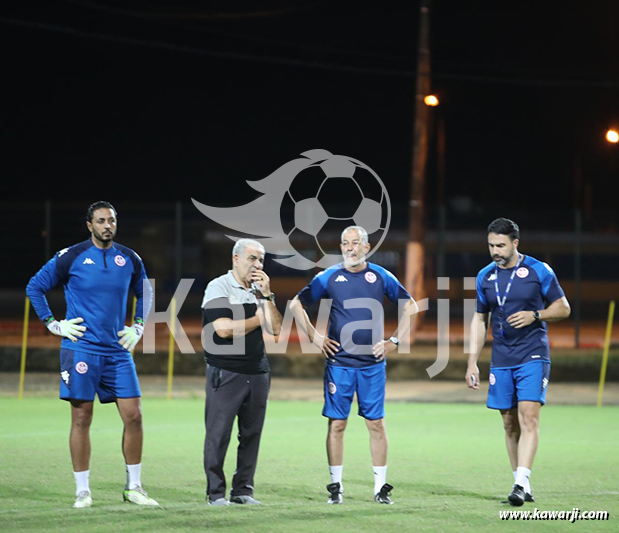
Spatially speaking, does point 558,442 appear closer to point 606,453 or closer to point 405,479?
point 606,453

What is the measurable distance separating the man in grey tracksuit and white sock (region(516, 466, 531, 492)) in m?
2.00

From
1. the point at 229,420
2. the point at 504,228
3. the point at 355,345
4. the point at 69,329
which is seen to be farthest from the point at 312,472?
the point at 504,228

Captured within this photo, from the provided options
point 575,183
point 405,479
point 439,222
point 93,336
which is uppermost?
point 575,183

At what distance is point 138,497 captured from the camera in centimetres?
746

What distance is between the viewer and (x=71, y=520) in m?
6.64

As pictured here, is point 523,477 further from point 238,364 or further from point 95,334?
point 95,334

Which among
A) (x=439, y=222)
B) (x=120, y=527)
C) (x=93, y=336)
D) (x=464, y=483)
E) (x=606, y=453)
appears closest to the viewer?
(x=120, y=527)

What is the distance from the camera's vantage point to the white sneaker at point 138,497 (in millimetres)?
7413

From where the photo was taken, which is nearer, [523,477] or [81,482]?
[81,482]

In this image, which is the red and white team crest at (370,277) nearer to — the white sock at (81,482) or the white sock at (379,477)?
the white sock at (379,477)

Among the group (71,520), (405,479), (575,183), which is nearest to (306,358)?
(405,479)

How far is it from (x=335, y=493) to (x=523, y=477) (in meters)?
1.43

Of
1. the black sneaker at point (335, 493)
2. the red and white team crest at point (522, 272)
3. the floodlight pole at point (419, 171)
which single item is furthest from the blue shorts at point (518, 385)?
the floodlight pole at point (419, 171)

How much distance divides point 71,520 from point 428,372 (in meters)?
11.1
